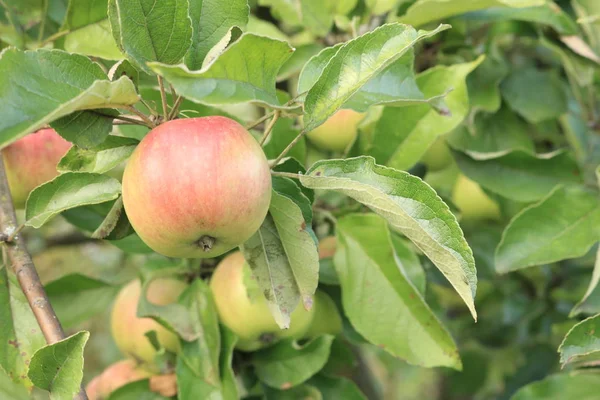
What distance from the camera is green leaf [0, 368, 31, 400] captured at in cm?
93

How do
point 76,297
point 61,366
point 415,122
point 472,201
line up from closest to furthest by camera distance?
point 61,366, point 415,122, point 76,297, point 472,201

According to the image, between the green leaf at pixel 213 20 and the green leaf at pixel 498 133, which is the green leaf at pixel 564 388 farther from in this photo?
the green leaf at pixel 213 20

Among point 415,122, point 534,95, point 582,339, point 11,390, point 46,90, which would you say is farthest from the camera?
point 534,95

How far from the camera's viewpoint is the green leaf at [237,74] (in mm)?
585

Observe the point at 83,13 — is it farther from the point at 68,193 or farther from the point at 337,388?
the point at 337,388

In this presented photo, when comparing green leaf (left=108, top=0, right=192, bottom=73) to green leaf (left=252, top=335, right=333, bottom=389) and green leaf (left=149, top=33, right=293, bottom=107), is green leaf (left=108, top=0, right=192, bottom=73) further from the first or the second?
green leaf (left=252, top=335, right=333, bottom=389)

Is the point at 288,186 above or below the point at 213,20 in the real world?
below

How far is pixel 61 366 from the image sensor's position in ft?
2.32

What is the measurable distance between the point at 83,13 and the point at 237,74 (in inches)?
17.2

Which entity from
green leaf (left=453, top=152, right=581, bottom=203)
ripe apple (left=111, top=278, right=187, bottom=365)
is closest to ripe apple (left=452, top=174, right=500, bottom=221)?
green leaf (left=453, top=152, right=581, bottom=203)

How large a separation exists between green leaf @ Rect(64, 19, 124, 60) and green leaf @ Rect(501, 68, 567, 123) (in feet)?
2.27

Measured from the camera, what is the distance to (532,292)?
1749mm

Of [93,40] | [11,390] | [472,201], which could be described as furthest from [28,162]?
[472,201]

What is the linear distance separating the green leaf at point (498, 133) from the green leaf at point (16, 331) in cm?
72
